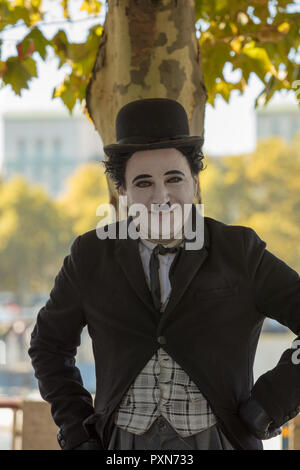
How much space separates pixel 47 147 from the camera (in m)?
66.2

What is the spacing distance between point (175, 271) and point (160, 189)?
257 millimetres

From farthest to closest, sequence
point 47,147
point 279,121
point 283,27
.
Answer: point 47,147 < point 279,121 < point 283,27

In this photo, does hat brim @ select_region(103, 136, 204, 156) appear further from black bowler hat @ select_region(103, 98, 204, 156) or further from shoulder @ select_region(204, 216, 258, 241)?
shoulder @ select_region(204, 216, 258, 241)

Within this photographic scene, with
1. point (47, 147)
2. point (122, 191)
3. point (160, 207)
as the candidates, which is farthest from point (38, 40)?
point (47, 147)

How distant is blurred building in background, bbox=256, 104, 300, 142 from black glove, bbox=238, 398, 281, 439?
58.8 metres

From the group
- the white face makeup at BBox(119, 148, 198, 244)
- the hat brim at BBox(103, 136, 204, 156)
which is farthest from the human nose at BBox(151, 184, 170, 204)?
the hat brim at BBox(103, 136, 204, 156)

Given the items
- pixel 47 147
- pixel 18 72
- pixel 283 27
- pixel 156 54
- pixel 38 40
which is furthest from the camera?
pixel 47 147

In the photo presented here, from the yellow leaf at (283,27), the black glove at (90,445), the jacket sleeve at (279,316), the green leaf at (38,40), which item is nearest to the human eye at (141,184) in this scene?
the jacket sleeve at (279,316)

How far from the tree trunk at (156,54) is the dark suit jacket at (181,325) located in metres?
0.93

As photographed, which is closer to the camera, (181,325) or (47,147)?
(181,325)

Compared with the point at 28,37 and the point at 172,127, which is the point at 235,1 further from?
the point at 172,127

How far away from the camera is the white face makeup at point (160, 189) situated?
83.3 inches

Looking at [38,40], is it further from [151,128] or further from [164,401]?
[164,401]
